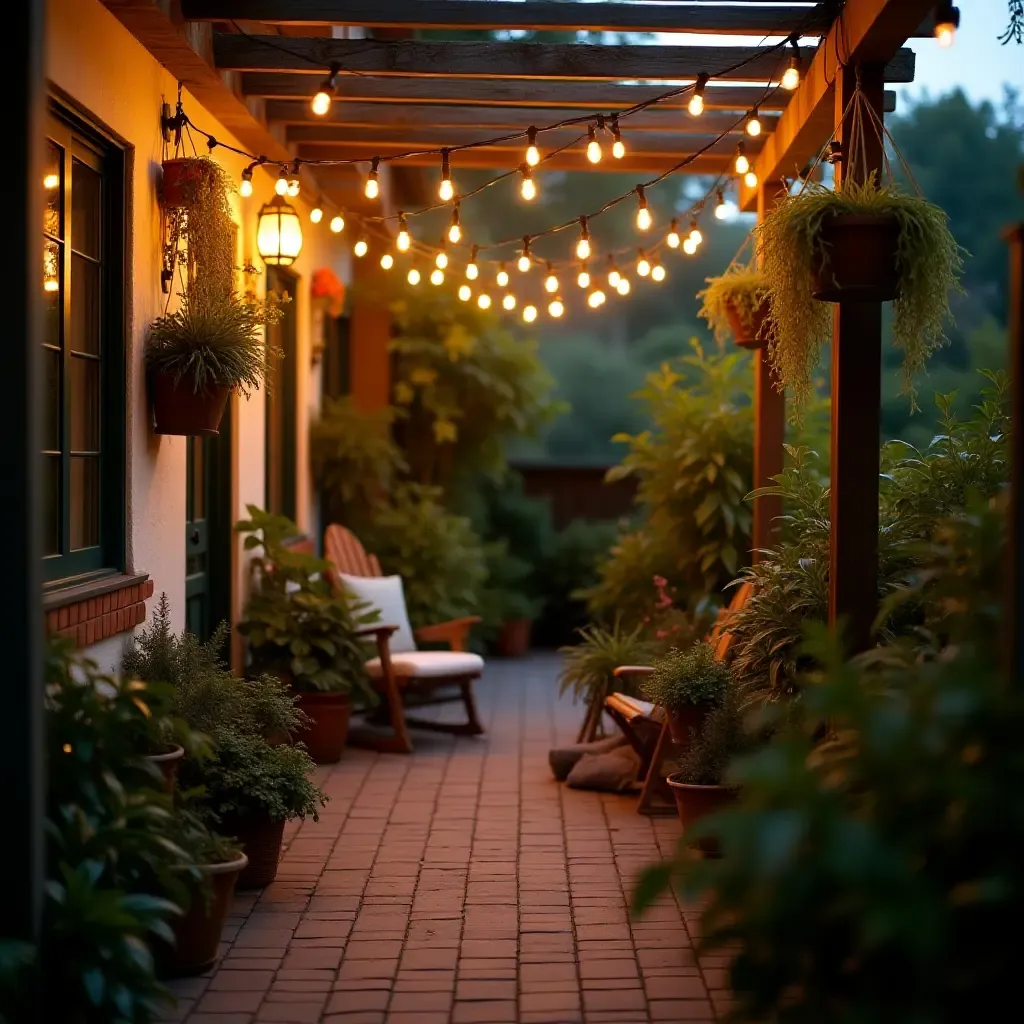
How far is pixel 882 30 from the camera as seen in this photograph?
4016 millimetres

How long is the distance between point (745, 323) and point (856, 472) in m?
1.58

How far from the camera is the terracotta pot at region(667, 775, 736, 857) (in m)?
4.72

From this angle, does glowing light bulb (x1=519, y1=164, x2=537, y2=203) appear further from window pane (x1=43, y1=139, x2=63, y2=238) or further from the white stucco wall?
window pane (x1=43, y1=139, x2=63, y2=238)

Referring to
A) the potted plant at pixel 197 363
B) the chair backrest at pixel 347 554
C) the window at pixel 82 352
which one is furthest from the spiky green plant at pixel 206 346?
the chair backrest at pixel 347 554

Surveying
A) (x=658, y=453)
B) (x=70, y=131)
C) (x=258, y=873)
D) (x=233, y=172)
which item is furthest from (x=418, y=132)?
(x=258, y=873)

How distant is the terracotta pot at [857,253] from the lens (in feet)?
12.3

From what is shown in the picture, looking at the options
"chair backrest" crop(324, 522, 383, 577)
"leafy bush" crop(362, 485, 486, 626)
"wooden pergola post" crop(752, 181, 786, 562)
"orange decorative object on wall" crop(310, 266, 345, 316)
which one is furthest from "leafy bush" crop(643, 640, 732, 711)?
"orange decorative object on wall" crop(310, 266, 345, 316)

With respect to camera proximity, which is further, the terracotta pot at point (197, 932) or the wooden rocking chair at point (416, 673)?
the wooden rocking chair at point (416, 673)

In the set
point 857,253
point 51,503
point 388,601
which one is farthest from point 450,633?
point 857,253

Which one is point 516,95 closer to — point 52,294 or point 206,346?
point 206,346

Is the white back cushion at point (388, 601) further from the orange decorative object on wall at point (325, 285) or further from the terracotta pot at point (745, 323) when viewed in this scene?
the terracotta pot at point (745, 323)

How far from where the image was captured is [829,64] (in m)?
4.72

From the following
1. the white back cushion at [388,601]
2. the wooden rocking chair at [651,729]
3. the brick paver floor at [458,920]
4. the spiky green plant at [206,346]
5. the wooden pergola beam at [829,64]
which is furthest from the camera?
the white back cushion at [388,601]

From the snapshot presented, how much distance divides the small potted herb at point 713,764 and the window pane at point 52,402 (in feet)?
7.84
